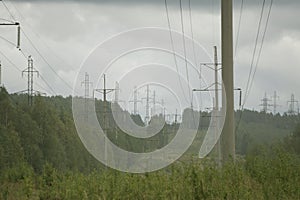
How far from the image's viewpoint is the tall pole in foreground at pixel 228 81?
711 inches

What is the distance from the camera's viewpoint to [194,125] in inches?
982

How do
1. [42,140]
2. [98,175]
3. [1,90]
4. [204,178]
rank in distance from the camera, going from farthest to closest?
[42,140]
[1,90]
[98,175]
[204,178]

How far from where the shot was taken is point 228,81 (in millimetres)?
18109

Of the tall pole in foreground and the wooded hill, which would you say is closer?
the tall pole in foreground

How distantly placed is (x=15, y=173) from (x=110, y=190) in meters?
10.2

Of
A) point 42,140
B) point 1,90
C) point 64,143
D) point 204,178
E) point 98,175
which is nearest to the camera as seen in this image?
point 204,178

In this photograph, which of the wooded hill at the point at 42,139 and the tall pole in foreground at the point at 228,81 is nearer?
the tall pole in foreground at the point at 228,81

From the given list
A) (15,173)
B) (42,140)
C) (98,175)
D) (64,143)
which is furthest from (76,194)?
(64,143)

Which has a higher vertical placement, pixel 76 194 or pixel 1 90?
pixel 1 90

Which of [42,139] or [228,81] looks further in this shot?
[42,139]

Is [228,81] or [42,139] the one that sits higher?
[228,81]

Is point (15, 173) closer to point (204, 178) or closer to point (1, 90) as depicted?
point (204, 178)

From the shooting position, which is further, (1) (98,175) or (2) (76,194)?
(1) (98,175)

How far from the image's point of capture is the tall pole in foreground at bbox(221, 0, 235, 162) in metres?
18.0
